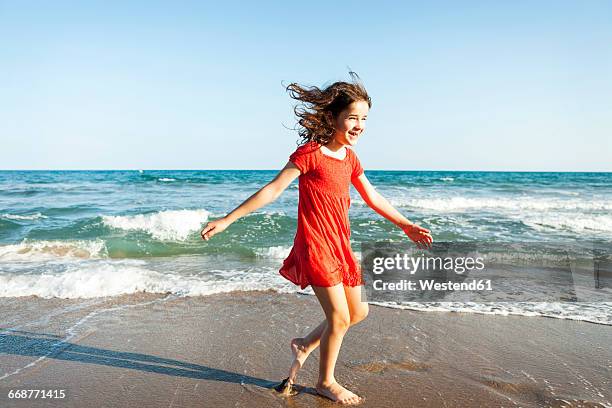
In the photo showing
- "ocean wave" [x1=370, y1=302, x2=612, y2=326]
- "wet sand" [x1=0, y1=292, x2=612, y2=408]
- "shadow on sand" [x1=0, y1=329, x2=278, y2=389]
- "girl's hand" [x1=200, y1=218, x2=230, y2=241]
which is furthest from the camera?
"ocean wave" [x1=370, y1=302, x2=612, y2=326]

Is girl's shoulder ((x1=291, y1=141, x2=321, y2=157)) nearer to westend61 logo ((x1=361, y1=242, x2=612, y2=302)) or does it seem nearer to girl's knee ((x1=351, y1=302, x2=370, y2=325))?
girl's knee ((x1=351, y1=302, x2=370, y2=325))

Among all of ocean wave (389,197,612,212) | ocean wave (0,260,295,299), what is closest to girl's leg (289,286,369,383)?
ocean wave (0,260,295,299)

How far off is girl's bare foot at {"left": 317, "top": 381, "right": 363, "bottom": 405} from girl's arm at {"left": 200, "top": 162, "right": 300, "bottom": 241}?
1172 mm

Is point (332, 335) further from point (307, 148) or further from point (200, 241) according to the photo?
point (200, 241)

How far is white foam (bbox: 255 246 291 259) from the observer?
7812 millimetres

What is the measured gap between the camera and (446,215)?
1382cm

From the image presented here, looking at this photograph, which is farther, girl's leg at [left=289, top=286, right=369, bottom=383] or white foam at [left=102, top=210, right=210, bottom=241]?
white foam at [left=102, top=210, right=210, bottom=241]

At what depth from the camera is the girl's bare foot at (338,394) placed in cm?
275

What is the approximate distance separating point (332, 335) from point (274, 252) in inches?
212

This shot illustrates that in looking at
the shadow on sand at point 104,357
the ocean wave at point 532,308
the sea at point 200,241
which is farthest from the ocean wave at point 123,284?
the ocean wave at point 532,308

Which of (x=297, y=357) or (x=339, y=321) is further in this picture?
(x=297, y=357)

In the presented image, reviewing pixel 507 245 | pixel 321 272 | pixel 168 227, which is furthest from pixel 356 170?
pixel 168 227

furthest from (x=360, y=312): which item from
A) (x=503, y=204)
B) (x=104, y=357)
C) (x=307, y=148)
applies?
(x=503, y=204)

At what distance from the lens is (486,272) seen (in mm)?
6527
